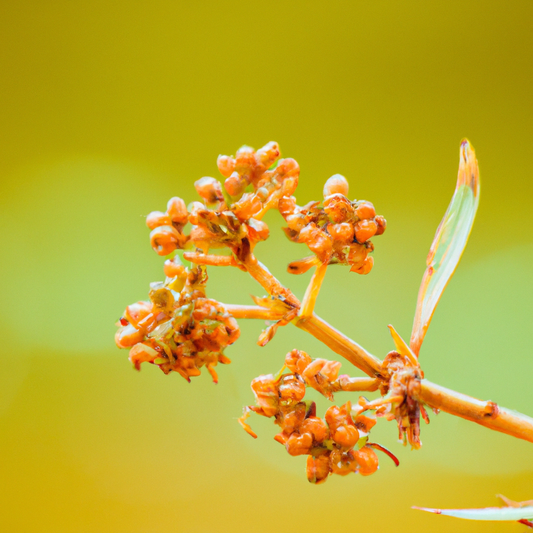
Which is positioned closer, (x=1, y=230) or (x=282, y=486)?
(x=282, y=486)

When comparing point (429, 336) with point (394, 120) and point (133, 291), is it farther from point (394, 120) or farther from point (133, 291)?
point (133, 291)

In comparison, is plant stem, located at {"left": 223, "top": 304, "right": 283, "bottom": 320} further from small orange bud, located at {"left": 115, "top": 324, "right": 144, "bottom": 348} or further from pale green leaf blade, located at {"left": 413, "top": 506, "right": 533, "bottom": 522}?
pale green leaf blade, located at {"left": 413, "top": 506, "right": 533, "bottom": 522}

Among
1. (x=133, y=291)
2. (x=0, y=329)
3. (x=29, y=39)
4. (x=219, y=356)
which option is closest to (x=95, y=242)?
(x=133, y=291)

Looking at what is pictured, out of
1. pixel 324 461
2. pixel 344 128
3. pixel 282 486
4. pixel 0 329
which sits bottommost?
pixel 282 486

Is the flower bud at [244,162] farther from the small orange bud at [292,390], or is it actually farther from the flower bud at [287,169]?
the small orange bud at [292,390]

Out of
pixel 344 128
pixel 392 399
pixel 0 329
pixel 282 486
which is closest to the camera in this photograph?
pixel 392 399

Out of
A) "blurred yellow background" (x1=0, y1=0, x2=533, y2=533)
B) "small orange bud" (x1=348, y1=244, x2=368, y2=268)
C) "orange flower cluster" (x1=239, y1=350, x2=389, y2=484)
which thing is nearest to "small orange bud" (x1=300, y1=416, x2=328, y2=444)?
"orange flower cluster" (x1=239, y1=350, x2=389, y2=484)

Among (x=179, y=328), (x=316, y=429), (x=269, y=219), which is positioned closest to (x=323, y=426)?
(x=316, y=429)

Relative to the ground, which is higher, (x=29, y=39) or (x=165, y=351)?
(x=29, y=39)
